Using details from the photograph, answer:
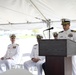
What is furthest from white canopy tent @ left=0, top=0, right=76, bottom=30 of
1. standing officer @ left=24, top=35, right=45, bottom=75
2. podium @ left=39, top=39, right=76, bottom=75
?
podium @ left=39, top=39, right=76, bottom=75

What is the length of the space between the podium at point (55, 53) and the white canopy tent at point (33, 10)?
2485 mm

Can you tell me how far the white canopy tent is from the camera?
15.1ft

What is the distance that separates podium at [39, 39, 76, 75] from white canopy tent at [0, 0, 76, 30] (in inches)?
97.9

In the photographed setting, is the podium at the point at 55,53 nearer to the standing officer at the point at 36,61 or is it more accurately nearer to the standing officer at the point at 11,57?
the standing officer at the point at 36,61

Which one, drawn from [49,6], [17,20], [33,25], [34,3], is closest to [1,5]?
[34,3]

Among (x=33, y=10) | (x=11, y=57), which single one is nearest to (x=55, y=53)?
(x=33, y=10)

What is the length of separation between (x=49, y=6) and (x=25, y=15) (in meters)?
1.17

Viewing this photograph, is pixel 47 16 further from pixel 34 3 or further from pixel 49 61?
pixel 49 61

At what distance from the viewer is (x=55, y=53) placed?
1.99 metres

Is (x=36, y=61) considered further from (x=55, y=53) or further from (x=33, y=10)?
(x=55, y=53)

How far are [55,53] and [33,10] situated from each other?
342 centimetres

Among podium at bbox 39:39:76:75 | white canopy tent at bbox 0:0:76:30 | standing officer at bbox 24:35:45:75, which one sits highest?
white canopy tent at bbox 0:0:76:30

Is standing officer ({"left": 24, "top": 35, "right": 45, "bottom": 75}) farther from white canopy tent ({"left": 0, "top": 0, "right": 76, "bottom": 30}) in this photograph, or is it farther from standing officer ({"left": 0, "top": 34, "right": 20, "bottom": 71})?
white canopy tent ({"left": 0, "top": 0, "right": 76, "bottom": 30})

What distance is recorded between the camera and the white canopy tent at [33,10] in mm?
4609
